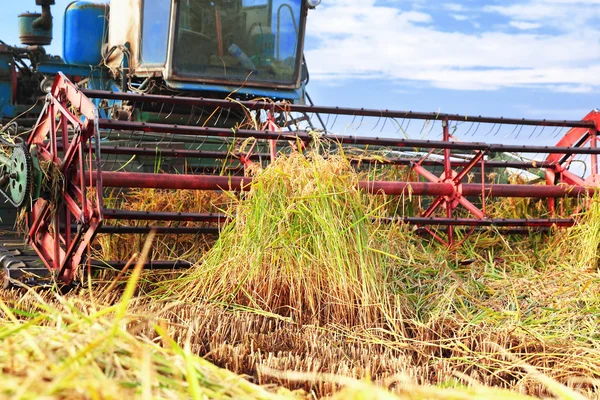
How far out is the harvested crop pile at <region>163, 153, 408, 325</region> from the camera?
392 cm

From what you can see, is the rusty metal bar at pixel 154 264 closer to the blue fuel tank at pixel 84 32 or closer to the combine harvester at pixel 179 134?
the combine harvester at pixel 179 134

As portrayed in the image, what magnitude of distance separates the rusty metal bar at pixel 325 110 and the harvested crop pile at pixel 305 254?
3.83 feet

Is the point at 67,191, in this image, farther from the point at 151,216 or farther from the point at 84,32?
the point at 84,32

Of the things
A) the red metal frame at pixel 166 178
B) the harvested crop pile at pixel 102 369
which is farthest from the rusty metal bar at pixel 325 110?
the harvested crop pile at pixel 102 369

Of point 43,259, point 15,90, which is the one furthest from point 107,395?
point 15,90

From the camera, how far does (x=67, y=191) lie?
4527 mm

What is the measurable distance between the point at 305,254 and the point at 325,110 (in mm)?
1989

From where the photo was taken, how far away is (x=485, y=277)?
5133mm

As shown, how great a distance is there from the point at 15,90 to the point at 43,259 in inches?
190

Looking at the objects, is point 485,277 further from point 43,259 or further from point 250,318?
point 43,259

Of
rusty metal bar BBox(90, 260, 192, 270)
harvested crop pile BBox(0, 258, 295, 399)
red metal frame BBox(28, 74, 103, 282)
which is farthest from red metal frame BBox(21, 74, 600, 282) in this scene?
harvested crop pile BBox(0, 258, 295, 399)

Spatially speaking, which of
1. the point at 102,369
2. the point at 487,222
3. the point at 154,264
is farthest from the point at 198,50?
the point at 102,369

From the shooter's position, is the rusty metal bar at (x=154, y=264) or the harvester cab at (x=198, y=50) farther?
the harvester cab at (x=198, y=50)

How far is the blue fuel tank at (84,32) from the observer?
841 cm
